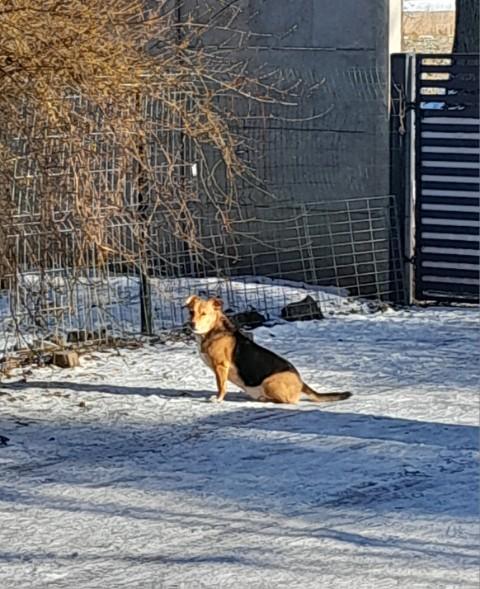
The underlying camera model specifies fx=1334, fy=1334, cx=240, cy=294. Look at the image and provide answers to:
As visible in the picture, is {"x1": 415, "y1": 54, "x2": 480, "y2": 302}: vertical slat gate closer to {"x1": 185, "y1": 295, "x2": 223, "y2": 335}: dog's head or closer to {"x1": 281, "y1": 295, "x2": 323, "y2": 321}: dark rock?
{"x1": 281, "y1": 295, "x2": 323, "y2": 321}: dark rock

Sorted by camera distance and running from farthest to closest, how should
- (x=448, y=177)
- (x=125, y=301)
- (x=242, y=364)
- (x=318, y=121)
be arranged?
(x=318, y=121) → (x=448, y=177) → (x=125, y=301) → (x=242, y=364)

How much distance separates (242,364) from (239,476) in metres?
1.57

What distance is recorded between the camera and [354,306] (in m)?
11.6

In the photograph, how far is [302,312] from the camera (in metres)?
11.1

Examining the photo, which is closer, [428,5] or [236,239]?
[236,239]

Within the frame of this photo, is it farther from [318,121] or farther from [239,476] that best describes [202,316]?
[318,121]

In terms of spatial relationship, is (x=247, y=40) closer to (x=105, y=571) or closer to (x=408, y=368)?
(x=408, y=368)

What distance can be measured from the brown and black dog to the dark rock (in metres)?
2.73

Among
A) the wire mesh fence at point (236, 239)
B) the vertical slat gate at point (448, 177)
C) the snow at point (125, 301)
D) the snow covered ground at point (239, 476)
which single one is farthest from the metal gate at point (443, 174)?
the snow covered ground at point (239, 476)

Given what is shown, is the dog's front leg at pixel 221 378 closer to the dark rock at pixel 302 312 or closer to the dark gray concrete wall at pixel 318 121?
the dark rock at pixel 302 312

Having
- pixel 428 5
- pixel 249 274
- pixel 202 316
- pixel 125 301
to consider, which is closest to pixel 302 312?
pixel 249 274

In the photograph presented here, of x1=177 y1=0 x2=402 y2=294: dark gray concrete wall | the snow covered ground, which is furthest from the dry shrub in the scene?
x1=177 y1=0 x2=402 y2=294: dark gray concrete wall

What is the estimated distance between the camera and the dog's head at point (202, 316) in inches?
324

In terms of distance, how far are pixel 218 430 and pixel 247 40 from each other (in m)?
5.42
